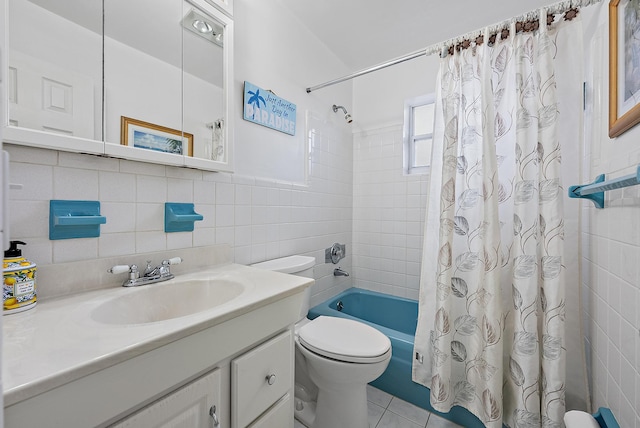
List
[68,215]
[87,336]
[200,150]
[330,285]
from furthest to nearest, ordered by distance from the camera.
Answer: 1. [330,285]
2. [200,150]
3. [68,215]
4. [87,336]

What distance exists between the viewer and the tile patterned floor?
4.31ft

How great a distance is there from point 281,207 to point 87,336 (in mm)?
1139

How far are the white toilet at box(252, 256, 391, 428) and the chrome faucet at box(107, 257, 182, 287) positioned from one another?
1.54 ft

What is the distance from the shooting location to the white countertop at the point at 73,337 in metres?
0.44

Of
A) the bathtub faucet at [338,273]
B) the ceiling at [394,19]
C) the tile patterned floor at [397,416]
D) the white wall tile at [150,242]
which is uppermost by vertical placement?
the ceiling at [394,19]

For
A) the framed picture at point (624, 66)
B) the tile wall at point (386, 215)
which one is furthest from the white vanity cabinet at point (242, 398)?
the tile wall at point (386, 215)

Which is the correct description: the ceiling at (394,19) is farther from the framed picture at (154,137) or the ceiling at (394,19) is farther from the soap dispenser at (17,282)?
the soap dispenser at (17,282)

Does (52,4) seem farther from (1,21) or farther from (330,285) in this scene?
(330,285)

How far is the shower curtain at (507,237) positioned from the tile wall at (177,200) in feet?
2.70

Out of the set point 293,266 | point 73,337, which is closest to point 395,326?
point 293,266

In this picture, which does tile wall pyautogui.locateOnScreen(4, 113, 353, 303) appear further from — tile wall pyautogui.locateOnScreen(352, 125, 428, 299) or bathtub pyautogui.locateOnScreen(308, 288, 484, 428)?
tile wall pyautogui.locateOnScreen(352, 125, 428, 299)

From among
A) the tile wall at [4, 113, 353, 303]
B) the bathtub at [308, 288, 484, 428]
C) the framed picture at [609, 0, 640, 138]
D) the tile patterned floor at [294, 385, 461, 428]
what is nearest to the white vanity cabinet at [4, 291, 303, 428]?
the tile wall at [4, 113, 353, 303]

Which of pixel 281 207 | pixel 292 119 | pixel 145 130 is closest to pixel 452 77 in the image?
pixel 292 119

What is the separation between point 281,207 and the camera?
162cm
